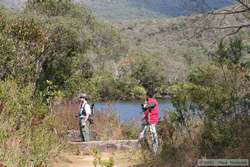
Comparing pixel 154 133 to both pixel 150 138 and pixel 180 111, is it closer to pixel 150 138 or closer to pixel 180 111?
pixel 150 138

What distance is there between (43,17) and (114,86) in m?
40.9

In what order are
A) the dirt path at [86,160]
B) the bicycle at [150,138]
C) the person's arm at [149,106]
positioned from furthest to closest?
1. the person's arm at [149,106]
2. the bicycle at [150,138]
3. the dirt path at [86,160]

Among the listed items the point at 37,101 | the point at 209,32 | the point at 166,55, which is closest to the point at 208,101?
the point at 209,32

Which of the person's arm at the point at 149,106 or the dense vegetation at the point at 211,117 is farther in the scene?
the person's arm at the point at 149,106

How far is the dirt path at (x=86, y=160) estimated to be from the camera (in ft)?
34.4

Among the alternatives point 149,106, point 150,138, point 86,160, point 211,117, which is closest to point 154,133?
point 150,138

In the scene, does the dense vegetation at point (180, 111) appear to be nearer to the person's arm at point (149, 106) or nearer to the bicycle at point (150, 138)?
the bicycle at point (150, 138)

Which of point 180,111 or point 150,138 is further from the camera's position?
point 150,138

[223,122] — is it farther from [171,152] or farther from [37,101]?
[37,101]

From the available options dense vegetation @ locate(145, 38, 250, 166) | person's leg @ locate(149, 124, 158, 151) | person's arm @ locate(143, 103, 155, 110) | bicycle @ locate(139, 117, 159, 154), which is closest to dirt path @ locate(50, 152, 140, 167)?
bicycle @ locate(139, 117, 159, 154)

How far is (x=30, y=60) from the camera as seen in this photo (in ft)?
47.3

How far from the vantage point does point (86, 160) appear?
11.7m

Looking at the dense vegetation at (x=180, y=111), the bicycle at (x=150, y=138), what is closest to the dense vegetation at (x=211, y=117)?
the dense vegetation at (x=180, y=111)

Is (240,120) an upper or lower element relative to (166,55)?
upper
